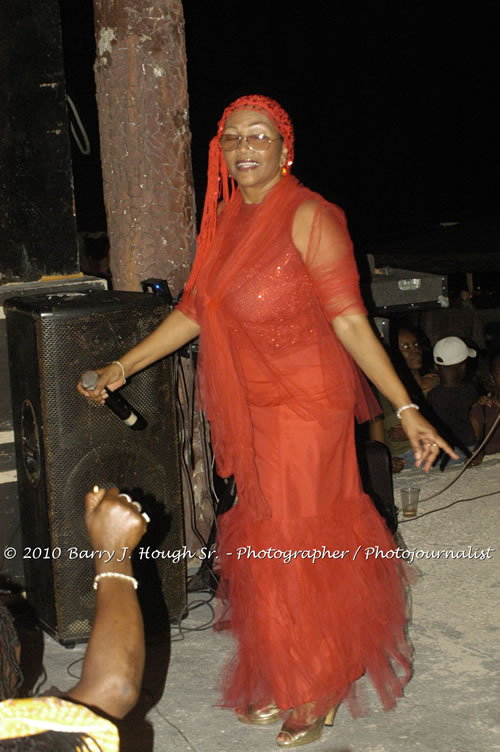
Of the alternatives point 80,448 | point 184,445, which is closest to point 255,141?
point 80,448

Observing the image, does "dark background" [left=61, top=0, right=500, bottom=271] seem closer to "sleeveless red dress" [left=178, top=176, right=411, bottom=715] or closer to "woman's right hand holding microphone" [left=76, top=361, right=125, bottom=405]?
"woman's right hand holding microphone" [left=76, top=361, right=125, bottom=405]

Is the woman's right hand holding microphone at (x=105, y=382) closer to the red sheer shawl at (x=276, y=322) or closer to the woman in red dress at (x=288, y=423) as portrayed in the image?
the woman in red dress at (x=288, y=423)

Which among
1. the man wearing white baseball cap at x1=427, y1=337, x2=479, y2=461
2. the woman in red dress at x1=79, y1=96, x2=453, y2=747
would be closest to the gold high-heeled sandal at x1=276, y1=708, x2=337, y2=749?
the woman in red dress at x1=79, y1=96, x2=453, y2=747

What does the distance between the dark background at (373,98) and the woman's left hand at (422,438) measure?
11.7 m

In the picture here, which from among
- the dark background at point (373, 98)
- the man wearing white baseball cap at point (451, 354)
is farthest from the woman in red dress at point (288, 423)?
the dark background at point (373, 98)

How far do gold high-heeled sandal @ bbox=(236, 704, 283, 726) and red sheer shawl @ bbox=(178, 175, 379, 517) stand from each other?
27.0 inches

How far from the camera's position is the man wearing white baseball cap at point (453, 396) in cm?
642

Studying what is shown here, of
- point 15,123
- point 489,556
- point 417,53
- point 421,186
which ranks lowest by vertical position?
point 489,556

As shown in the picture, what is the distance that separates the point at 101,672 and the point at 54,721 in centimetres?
20

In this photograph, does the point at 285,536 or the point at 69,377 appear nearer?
the point at 285,536

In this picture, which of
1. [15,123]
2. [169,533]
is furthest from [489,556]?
[15,123]

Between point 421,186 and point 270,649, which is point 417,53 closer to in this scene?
point 421,186

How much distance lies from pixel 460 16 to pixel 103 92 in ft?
46.1

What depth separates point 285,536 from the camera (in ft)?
10.1
